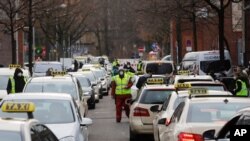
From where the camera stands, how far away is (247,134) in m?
7.68

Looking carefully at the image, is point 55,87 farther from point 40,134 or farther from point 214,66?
point 214,66

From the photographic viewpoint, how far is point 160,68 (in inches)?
1496

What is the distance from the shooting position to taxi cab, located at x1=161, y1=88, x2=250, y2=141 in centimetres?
1170

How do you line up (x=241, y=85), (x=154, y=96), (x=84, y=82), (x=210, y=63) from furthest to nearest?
(x=210, y=63) < (x=84, y=82) < (x=241, y=85) < (x=154, y=96)

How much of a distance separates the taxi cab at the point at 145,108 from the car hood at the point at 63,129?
5691 millimetres

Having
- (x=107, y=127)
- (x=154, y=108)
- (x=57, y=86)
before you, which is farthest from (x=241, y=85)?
(x=154, y=108)

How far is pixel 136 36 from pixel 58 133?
8842 cm

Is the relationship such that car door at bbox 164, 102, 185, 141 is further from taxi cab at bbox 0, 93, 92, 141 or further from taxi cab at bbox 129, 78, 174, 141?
taxi cab at bbox 129, 78, 174, 141

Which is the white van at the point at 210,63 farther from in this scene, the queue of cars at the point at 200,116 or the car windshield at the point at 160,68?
the queue of cars at the point at 200,116

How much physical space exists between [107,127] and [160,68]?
13.9m

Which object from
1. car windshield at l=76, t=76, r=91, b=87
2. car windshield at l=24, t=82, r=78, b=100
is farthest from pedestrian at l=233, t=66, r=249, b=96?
car windshield at l=76, t=76, r=91, b=87

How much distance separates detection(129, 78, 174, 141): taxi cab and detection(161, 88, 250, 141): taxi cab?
6.07 metres

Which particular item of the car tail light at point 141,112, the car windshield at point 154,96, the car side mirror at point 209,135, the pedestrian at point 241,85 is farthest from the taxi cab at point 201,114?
the pedestrian at point 241,85

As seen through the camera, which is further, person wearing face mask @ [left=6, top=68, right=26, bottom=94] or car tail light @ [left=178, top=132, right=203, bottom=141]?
person wearing face mask @ [left=6, top=68, right=26, bottom=94]
